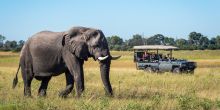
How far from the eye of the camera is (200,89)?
2023 cm

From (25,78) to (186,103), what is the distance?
687 centimetres

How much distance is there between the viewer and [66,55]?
16359 millimetres

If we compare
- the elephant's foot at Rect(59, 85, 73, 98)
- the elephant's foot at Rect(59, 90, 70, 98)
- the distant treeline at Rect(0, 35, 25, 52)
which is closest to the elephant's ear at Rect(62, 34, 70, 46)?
the elephant's foot at Rect(59, 85, 73, 98)

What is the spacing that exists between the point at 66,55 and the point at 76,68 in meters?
0.71

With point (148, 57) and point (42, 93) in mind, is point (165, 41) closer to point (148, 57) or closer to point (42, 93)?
point (148, 57)

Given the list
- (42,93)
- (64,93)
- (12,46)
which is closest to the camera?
(64,93)

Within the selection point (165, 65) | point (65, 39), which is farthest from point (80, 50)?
point (165, 65)

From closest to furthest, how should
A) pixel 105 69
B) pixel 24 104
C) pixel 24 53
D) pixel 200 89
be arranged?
pixel 24 104, pixel 105 69, pixel 24 53, pixel 200 89

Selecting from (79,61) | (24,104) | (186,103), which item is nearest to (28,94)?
(79,61)

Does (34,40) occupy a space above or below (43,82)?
above

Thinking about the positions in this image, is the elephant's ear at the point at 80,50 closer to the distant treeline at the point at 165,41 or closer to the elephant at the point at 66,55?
the elephant at the point at 66,55

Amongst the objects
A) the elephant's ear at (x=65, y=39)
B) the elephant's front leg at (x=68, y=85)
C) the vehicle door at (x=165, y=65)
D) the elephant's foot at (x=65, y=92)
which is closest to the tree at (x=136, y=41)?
the vehicle door at (x=165, y=65)

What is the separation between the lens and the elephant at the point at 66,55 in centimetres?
1565

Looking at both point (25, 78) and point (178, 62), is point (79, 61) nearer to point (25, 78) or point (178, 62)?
point (25, 78)
